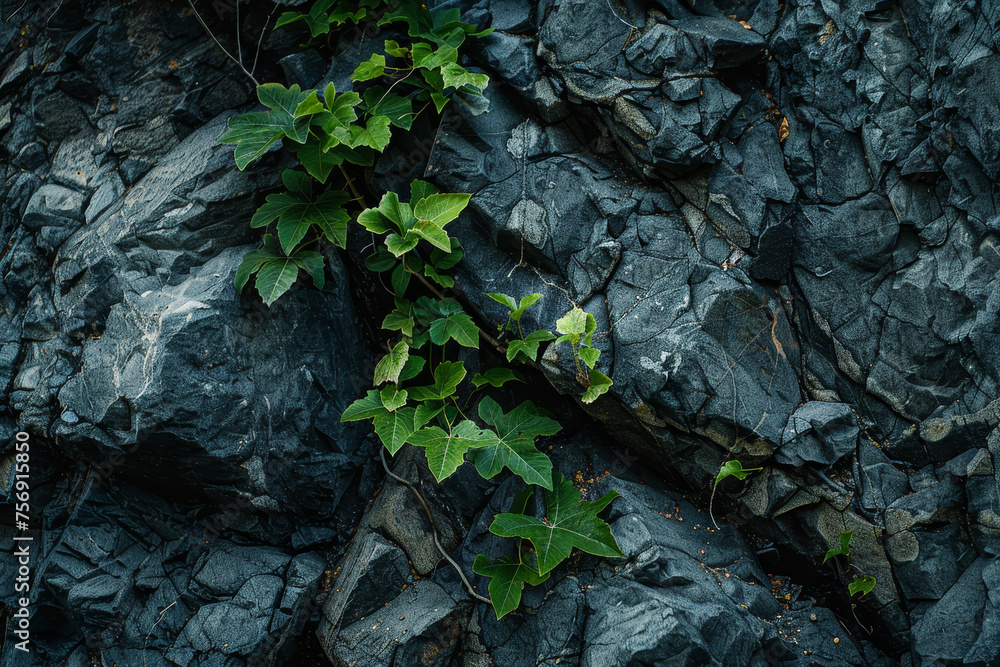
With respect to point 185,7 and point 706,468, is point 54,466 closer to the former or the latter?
point 185,7

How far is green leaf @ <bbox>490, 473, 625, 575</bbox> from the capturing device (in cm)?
333

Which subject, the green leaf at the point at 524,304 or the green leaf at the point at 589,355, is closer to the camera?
the green leaf at the point at 589,355

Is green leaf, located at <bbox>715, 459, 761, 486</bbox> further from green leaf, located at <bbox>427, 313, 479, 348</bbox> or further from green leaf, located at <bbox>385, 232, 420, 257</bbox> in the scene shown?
green leaf, located at <bbox>385, 232, 420, 257</bbox>

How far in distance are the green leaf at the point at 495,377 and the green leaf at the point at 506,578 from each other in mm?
998

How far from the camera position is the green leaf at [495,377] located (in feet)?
12.7

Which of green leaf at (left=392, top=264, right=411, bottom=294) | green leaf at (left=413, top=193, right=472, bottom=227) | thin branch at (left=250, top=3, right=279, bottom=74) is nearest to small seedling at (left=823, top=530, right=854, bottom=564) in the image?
green leaf at (left=413, top=193, right=472, bottom=227)

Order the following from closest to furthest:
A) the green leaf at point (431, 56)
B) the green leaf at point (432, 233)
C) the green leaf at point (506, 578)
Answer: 1. the green leaf at point (506, 578)
2. the green leaf at point (432, 233)
3. the green leaf at point (431, 56)

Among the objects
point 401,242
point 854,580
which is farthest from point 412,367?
point 854,580

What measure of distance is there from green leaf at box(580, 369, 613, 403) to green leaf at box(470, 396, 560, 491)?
0.30 metres

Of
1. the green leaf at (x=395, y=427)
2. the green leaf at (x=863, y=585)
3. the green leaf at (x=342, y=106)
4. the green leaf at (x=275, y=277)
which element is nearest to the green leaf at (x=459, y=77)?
the green leaf at (x=342, y=106)

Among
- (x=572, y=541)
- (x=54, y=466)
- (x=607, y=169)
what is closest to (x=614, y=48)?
(x=607, y=169)

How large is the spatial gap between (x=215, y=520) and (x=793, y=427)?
3.61 metres

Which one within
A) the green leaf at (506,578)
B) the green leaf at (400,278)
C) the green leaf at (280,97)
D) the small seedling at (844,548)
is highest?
the green leaf at (280,97)

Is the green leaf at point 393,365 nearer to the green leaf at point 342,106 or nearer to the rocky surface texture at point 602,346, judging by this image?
the rocky surface texture at point 602,346
